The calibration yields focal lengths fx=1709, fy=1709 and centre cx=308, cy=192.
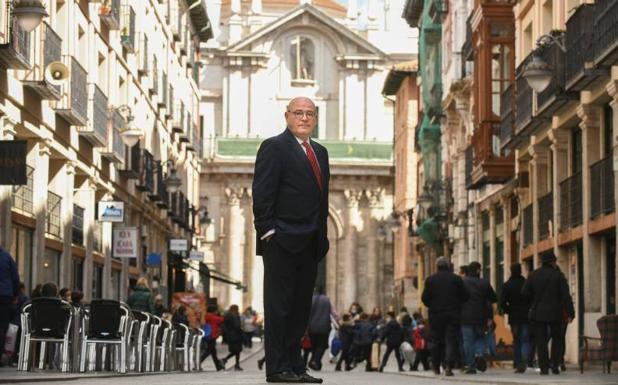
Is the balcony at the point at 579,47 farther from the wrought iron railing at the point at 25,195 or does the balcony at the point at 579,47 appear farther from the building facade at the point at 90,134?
the wrought iron railing at the point at 25,195

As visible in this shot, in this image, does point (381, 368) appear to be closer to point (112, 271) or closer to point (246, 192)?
point (112, 271)

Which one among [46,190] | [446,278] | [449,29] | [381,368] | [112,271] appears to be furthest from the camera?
[449,29]

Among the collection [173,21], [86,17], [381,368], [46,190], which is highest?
[173,21]

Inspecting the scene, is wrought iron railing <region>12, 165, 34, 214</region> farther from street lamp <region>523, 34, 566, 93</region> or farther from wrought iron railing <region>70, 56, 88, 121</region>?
street lamp <region>523, 34, 566, 93</region>

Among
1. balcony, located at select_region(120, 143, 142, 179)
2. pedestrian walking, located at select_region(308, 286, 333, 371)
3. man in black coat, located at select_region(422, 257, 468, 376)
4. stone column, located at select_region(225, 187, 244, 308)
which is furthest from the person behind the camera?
stone column, located at select_region(225, 187, 244, 308)

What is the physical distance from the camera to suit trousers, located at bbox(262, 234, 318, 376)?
12602 mm

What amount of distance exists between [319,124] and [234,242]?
27.3 feet

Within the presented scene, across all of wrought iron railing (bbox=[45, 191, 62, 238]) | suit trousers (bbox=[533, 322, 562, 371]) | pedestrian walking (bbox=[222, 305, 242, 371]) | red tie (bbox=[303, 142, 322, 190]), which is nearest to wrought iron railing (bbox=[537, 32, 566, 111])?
suit trousers (bbox=[533, 322, 562, 371])

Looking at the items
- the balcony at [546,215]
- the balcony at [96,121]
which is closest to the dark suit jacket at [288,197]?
the balcony at [96,121]

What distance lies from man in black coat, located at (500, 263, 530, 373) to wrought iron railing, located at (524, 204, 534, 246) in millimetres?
11887

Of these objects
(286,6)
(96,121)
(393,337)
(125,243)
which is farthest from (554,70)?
(286,6)

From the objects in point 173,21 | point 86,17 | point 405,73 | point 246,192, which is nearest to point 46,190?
point 86,17

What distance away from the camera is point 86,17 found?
35656 millimetres

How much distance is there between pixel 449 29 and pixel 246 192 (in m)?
35.6
